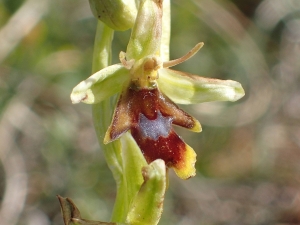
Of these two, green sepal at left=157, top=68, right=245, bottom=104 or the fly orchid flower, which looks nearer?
the fly orchid flower

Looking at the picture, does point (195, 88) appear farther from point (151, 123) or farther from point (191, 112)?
point (191, 112)

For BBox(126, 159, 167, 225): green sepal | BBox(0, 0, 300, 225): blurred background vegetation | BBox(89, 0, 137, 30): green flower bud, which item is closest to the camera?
BBox(126, 159, 167, 225): green sepal

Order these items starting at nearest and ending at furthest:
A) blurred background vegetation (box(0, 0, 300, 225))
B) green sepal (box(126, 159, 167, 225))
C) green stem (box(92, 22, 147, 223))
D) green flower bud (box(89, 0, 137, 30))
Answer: green sepal (box(126, 159, 167, 225)), green flower bud (box(89, 0, 137, 30)), green stem (box(92, 22, 147, 223)), blurred background vegetation (box(0, 0, 300, 225))

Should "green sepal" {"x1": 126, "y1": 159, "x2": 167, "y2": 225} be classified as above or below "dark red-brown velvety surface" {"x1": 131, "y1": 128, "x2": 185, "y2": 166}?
below

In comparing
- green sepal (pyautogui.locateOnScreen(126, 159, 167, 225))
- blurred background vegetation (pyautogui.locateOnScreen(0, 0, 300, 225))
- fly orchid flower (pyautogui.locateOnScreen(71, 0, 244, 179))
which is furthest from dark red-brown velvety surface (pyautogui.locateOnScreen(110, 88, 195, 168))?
blurred background vegetation (pyautogui.locateOnScreen(0, 0, 300, 225))

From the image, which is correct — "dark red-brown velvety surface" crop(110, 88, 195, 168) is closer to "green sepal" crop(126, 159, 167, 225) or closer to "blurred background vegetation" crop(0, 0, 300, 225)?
"green sepal" crop(126, 159, 167, 225)

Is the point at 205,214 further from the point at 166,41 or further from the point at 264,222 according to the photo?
the point at 166,41

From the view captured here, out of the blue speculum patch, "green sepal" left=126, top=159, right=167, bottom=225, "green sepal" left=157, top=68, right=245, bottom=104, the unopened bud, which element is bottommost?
"green sepal" left=126, top=159, right=167, bottom=225

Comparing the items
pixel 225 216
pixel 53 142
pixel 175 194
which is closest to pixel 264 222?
pixel 225 216
